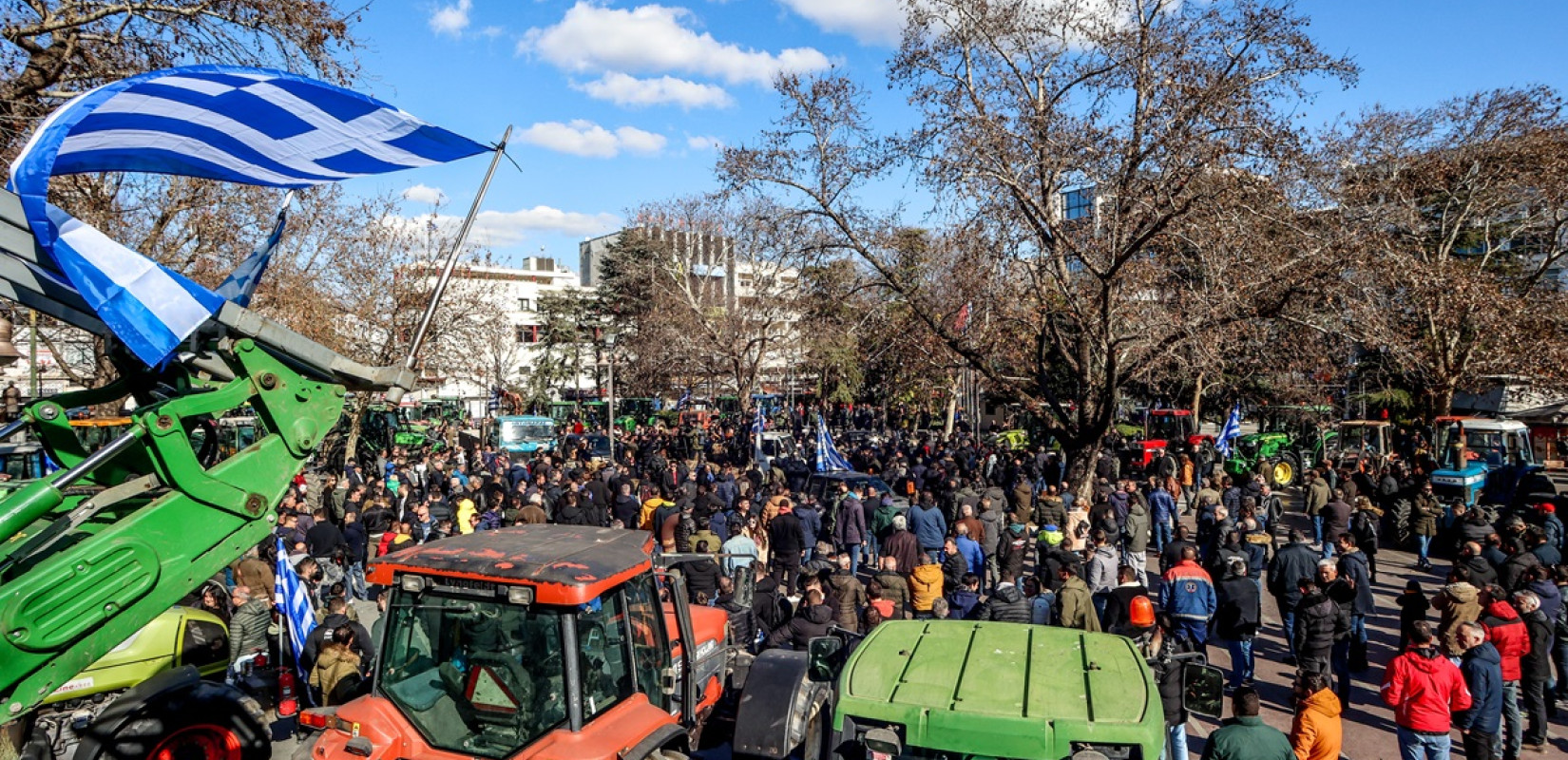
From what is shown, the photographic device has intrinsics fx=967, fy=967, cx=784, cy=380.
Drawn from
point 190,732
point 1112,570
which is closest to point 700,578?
point 1112,570

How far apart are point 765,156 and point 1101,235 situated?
6136 mm

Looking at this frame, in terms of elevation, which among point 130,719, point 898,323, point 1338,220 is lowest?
point 130,719

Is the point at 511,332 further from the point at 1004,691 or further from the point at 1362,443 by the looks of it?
the point at 1004,691

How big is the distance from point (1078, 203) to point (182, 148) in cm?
1663

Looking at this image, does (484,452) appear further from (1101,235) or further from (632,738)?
(632,738)

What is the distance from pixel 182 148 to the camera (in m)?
5.02

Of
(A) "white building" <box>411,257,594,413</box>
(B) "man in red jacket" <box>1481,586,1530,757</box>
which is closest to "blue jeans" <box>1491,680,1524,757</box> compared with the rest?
(B) "man in red jacket" <box>1481,586,1530,757</box>

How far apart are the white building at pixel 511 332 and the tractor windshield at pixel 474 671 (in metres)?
26.0

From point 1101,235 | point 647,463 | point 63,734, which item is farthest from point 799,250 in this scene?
point 63,734

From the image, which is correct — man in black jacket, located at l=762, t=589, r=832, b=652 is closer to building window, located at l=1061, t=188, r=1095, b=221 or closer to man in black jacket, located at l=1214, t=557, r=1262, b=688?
man in black jacket, located at l=1214, t=557, r=1262, b=688

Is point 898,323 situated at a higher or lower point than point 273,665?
higher

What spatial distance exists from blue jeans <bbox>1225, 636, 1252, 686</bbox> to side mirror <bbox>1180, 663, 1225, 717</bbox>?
14.4 feet

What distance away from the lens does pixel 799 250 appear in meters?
18.4

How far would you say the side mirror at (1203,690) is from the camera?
5.45 metres
